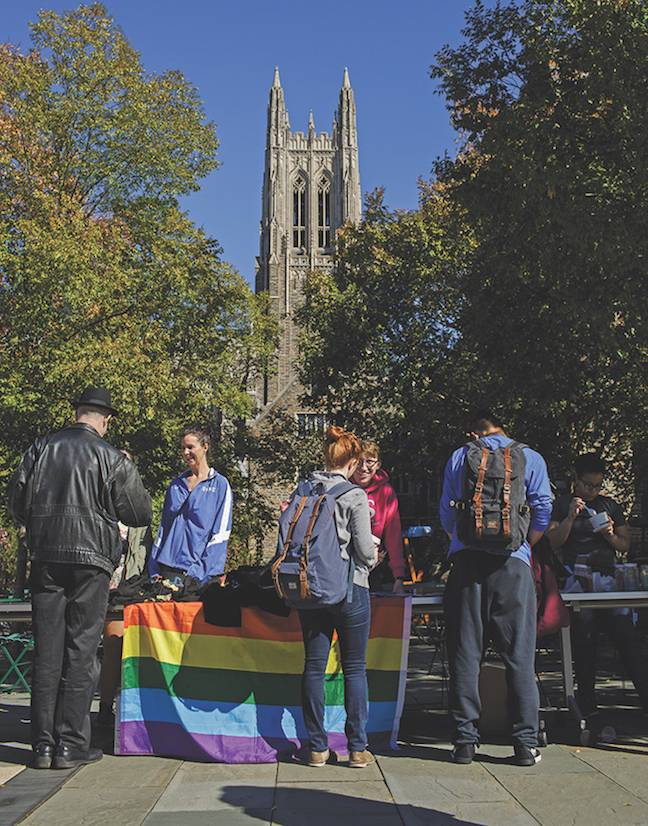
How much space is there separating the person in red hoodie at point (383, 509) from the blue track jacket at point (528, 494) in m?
0.82

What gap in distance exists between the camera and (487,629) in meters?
5.41

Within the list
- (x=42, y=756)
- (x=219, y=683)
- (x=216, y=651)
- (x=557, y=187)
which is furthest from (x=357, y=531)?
(x=557, y=187)

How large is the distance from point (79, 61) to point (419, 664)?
58.1 feet

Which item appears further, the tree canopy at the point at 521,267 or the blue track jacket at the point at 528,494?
the tree canopy at the point at 521,267

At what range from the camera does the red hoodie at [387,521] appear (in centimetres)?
631

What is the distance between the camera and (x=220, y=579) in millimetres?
6328

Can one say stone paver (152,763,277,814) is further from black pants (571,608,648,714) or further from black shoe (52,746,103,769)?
black pants (571,608,648,714)

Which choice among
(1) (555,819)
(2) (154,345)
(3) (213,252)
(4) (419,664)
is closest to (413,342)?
(3) (213,252)

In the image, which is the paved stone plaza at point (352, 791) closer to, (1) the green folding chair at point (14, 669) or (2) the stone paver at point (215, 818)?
(2) the stone paver at point (215, 818)

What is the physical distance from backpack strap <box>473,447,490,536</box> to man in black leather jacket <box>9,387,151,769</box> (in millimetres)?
1896

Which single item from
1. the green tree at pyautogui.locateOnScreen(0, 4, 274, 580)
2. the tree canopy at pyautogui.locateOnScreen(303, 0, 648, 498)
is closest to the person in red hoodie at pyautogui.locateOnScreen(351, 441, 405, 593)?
the tree canopy at pyautogui.locateOnScreen(303, 0, 648, 498)

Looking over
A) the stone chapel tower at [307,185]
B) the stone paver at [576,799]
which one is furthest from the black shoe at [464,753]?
the stone chapel tower at [307,185]

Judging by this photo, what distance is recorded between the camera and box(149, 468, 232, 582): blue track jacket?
20.4ft

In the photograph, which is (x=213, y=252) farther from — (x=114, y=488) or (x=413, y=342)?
(x=114, y=488)
